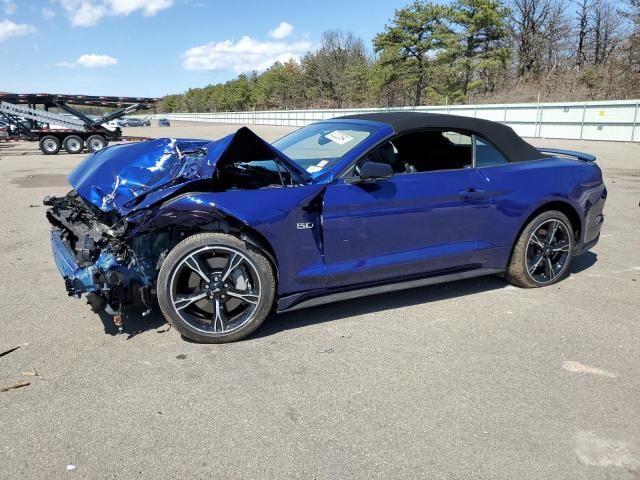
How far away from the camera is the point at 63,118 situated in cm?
2212

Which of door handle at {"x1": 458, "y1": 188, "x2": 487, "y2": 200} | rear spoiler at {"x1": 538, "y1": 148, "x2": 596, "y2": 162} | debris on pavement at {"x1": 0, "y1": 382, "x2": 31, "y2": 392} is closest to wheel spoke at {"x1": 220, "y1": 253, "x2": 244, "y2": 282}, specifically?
debris on pavement at {"x1": 0, "y1": 382, "x2": 31, "y2": 392}

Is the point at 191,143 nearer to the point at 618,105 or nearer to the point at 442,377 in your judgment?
the point at 442,377

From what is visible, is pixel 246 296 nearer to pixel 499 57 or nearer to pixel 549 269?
pixel 549 269

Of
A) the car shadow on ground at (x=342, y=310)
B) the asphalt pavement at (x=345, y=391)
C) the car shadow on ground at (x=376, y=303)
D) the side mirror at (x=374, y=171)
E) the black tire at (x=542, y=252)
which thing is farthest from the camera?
the black tire at (x=542, y=252)

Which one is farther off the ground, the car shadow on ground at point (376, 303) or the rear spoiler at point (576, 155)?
the rear spoiler at point (576, 155)

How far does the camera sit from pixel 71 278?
3.37 metres

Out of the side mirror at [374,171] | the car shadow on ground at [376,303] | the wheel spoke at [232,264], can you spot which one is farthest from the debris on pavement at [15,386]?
the side mirror at [374,171]

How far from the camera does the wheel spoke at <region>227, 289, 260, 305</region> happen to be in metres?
3.55

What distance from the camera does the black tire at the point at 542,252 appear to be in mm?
4543

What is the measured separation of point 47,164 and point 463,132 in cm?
1699

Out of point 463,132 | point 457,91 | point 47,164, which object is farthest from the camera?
point 457,91

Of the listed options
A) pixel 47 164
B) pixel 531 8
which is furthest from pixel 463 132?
pixel 531 8

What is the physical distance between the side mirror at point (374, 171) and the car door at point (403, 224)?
0.33ft

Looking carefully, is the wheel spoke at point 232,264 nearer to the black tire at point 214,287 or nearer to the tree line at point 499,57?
the black tire at point 214,287
